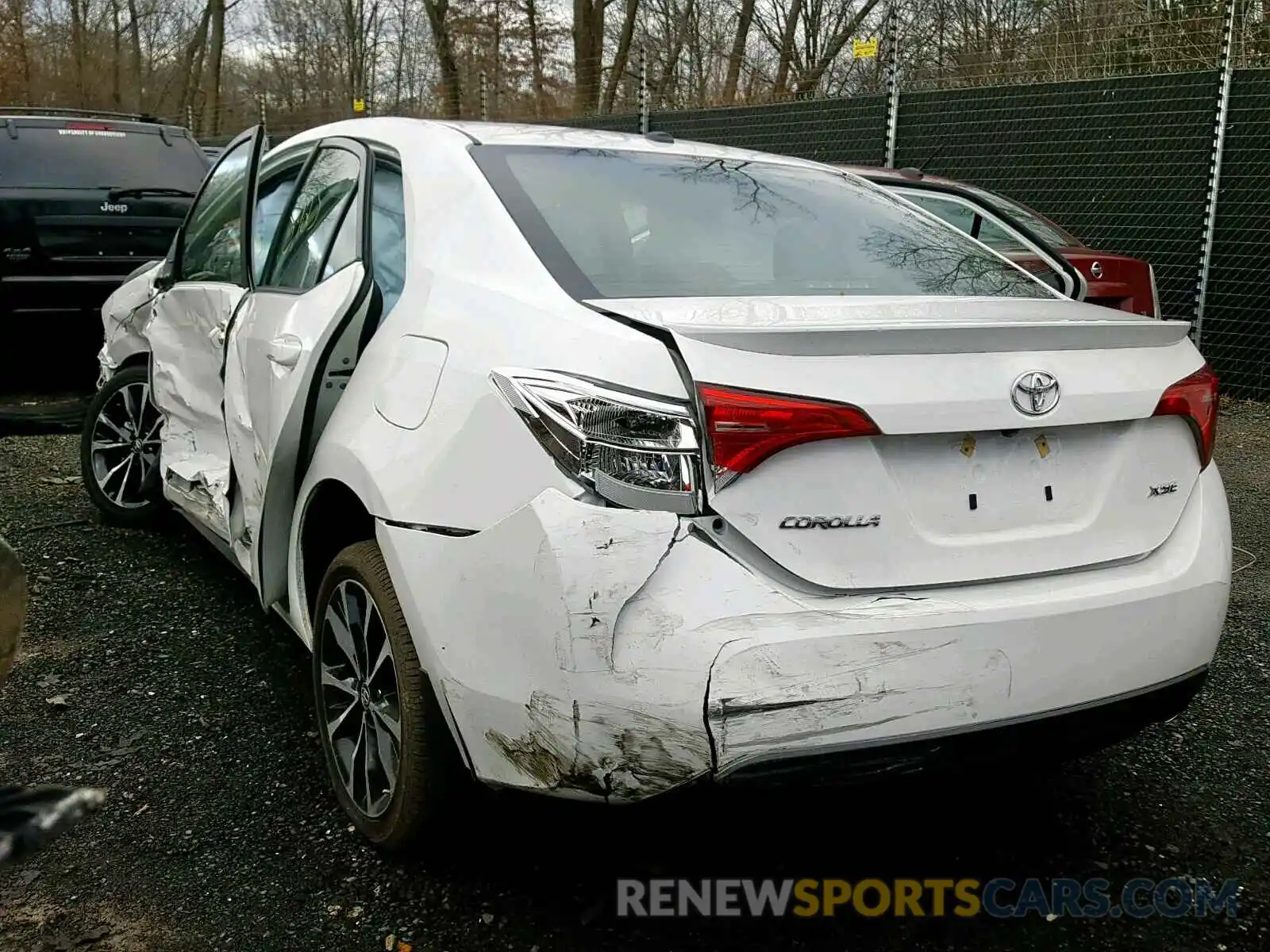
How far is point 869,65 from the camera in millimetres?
13156

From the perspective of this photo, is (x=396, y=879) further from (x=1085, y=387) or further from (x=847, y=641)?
(x=1085, y=387)

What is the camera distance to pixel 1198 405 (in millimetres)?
2264

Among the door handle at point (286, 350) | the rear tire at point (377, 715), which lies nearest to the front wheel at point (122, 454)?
the door handle at point (286, 350)

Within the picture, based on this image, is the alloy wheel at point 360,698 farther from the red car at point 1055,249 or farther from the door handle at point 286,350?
the red car at point 1055,249

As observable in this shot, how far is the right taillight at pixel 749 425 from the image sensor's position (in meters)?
1.83

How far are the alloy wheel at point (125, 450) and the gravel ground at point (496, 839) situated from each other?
1201 mm

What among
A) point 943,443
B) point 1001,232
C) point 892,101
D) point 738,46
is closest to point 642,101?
point 892,101

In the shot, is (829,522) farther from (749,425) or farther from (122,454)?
(122,454)

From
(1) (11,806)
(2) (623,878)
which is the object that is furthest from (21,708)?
(1) (11,806)

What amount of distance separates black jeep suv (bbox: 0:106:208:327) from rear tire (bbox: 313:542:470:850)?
5511 millimetres

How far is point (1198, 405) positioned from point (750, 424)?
1035 mm

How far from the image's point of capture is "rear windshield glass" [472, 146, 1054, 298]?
237 cm

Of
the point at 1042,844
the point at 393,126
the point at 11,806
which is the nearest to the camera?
the point at 11,806

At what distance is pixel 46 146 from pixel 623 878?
6.91 metres
